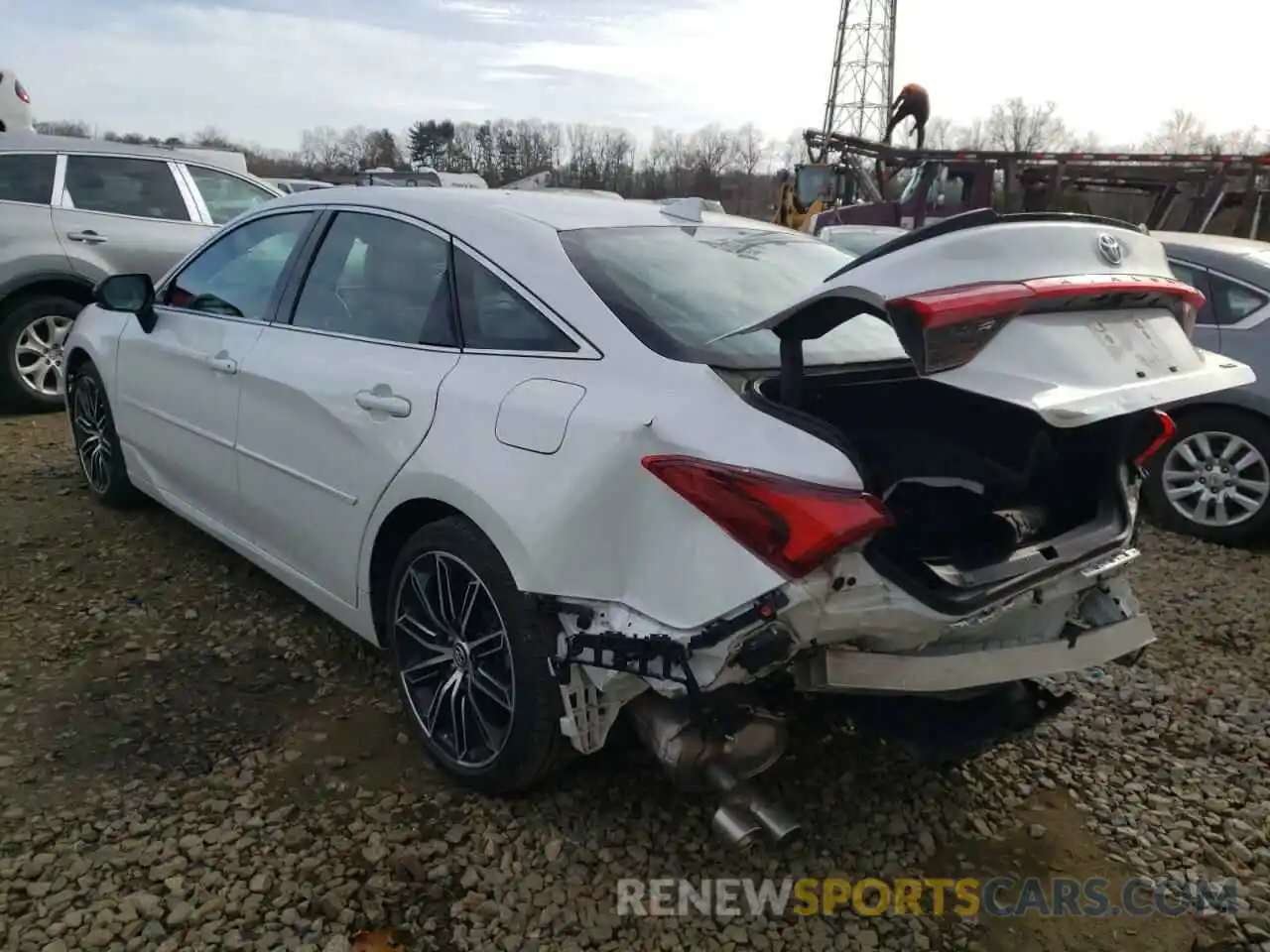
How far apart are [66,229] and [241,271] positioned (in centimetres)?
425

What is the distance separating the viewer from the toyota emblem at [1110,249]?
2.19m

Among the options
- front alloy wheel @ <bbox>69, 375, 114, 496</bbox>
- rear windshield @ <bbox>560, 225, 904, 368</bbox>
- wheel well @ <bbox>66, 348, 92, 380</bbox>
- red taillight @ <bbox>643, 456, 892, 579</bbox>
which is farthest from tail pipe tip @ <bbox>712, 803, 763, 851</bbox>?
wheel well @ <bbox>66, 348, 92, 380</bbox>

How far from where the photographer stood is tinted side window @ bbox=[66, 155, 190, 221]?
283 inches

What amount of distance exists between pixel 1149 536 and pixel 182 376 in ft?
15.6

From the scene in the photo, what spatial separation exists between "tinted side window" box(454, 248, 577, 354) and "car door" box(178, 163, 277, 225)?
18.6 feet

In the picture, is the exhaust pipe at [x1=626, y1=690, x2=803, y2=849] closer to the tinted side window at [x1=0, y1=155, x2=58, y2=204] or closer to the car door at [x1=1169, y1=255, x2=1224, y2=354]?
the car door at [x1=1169, y1=255, x2=1224, y2=354]

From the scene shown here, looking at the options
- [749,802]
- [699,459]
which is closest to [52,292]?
[699,459]

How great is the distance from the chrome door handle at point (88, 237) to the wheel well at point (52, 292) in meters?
0.31

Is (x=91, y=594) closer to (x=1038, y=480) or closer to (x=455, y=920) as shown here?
(x=455, y=920)

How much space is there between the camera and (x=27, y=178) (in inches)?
276

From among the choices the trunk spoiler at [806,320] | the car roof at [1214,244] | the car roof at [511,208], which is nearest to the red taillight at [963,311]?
the trunk spoiler at [806,320]

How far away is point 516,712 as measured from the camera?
2.44m

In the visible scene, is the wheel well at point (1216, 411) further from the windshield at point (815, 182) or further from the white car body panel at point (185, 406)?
the windshield at point (815, 182)

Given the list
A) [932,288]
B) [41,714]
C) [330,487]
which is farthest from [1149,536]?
[41,714]
